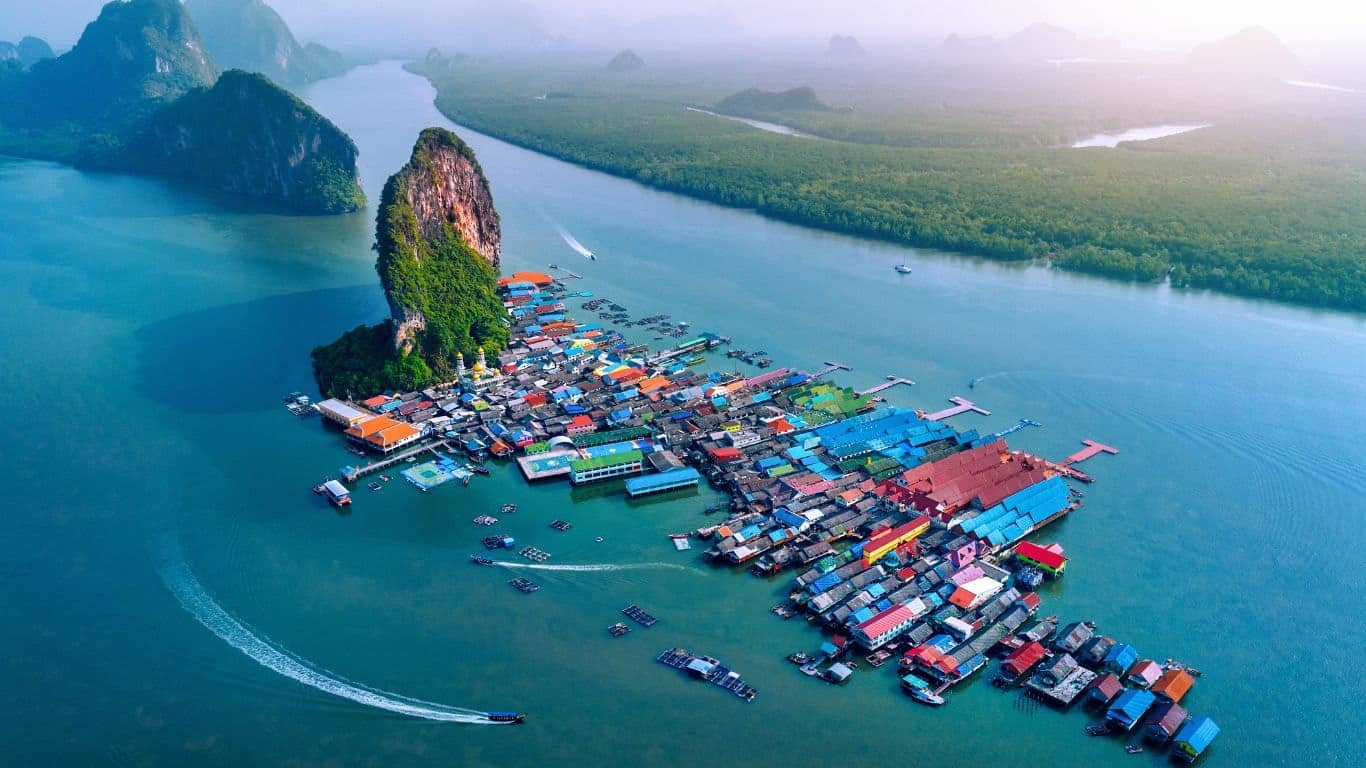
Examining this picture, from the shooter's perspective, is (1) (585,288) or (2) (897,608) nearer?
(2) (897,608)

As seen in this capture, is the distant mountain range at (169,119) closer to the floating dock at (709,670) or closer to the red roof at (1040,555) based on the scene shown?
the floating dock at (709,670)

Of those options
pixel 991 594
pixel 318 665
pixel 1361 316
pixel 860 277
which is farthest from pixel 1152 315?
pixel 318 665

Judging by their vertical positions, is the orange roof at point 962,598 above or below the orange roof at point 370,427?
below

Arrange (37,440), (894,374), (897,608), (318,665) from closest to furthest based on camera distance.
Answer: (318,665), (897,608), (37,440), (894,374)

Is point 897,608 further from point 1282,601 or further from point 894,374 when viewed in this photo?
point 894,374

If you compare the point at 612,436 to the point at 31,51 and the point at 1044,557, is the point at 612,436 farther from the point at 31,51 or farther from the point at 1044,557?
the point at 31,51

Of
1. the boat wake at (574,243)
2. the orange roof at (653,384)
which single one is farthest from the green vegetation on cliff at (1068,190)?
the orange roof at (653,384)
